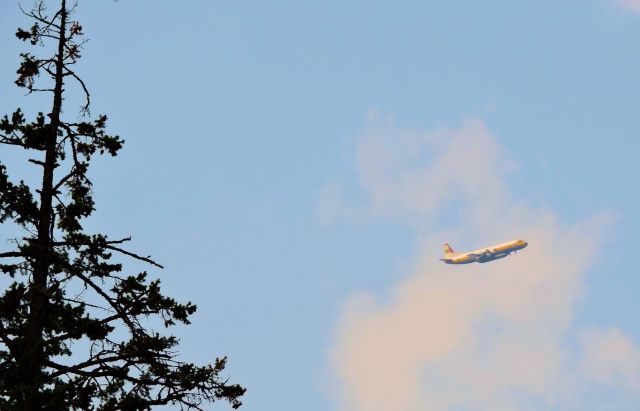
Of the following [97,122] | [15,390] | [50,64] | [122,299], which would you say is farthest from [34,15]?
[15,390]

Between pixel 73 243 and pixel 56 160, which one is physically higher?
pixel 56 160

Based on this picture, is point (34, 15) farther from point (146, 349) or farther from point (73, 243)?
point (146, 349)

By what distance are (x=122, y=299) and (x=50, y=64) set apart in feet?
15.9

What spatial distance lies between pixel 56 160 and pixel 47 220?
1220 millimetres

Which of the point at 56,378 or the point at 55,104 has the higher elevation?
the point at 55,104

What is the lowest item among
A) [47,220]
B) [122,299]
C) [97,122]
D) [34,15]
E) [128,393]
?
[128,393]

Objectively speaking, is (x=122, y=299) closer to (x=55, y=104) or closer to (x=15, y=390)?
(x=15, y=390)

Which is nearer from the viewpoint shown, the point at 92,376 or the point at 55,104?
the point at 92,376

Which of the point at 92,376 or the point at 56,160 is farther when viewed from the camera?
the point at 56,160

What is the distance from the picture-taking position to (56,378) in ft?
63.6

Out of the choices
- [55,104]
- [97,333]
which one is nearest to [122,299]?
[97,333]

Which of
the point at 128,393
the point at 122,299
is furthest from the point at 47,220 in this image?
the point at 128,393

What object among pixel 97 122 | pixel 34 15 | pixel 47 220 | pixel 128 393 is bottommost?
pixel 128 393

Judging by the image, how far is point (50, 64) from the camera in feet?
69.0
